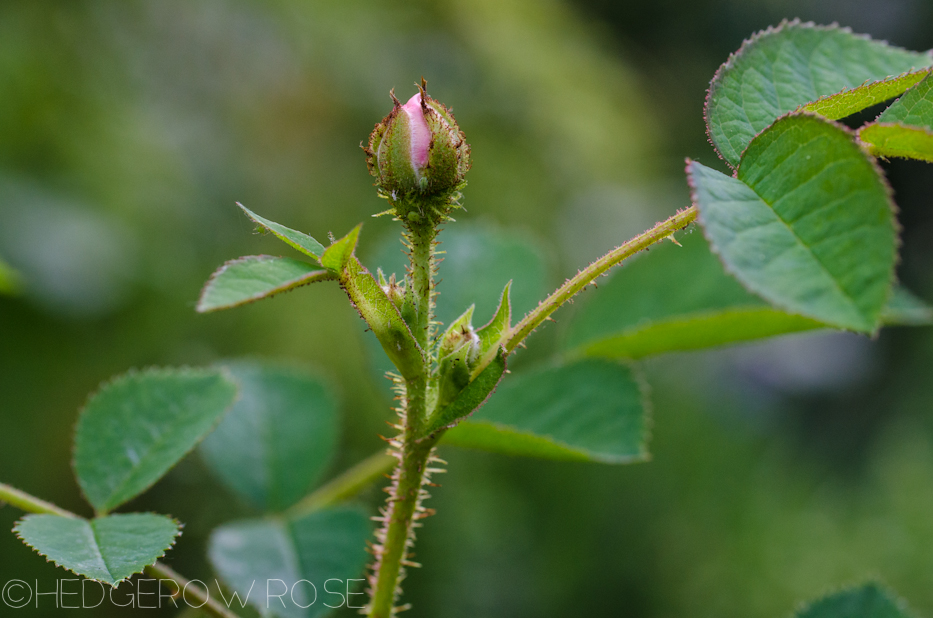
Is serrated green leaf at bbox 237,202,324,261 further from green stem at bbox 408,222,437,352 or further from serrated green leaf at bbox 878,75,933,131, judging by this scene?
serrated green leaf at bbox 878,75,933,131

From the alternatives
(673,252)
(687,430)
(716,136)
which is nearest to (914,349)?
(687,430)

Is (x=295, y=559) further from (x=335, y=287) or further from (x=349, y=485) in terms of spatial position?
(x=335, y=287)

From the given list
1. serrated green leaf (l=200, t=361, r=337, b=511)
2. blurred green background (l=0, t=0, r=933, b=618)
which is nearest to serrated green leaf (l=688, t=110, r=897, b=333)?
serrated green leaf (l=200, t=361, r=337, b=511)

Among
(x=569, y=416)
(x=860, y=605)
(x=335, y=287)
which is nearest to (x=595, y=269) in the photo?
(x=569, y=416)

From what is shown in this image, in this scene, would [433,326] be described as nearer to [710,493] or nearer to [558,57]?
[710,493]

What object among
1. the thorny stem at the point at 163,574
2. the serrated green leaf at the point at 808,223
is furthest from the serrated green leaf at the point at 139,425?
the serrated green leaf at the point at 808,223

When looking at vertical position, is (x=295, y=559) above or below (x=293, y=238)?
below
